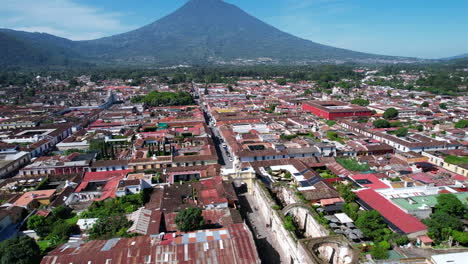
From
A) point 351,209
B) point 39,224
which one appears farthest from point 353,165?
point 39,224

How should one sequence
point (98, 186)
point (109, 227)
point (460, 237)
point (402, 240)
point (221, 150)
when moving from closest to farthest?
point (402, 240), point (460, 237), point (109, 227), point (98, 186), point (221, 150)

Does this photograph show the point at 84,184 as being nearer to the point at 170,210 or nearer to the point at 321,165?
the point at 170,210

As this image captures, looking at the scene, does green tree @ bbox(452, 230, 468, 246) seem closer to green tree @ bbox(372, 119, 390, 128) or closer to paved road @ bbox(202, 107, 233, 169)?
paved road @ bbox(202, 107, 233, 169)

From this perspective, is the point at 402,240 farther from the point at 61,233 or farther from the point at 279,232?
the point at 61,233

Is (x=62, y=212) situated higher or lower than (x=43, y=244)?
higher

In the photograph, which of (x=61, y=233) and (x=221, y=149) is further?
(x=221, y=149)

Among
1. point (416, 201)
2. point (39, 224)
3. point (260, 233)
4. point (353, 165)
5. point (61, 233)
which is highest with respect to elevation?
point (416, 201)
